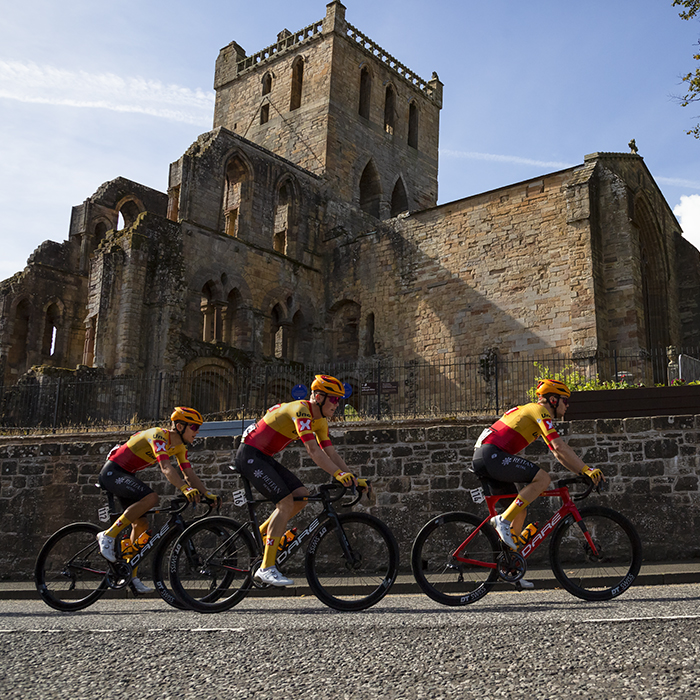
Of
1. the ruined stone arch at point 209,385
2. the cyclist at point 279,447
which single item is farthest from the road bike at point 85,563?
the ruined stone arch at point 209,385

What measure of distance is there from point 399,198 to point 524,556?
3236 centimetres

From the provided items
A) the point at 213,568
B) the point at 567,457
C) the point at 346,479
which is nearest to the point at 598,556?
the point at 567,457

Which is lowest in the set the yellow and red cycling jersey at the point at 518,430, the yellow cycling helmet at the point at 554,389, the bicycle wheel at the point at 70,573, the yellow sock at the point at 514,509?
the bicycle wheel at the point at 70,573

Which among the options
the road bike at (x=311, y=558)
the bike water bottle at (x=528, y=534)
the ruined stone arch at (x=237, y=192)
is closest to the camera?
the road bike at (x=311, y=558)

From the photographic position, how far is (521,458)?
5.76 metres

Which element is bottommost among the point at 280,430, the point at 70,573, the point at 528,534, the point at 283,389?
the point at 70,573

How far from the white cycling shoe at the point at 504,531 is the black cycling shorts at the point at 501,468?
1.09ft

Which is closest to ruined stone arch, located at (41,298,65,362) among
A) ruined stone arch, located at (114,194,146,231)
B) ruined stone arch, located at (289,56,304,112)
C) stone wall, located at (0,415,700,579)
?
ruined stone arch, located at (114,194,146,231)

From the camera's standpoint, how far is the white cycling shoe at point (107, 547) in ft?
20.4

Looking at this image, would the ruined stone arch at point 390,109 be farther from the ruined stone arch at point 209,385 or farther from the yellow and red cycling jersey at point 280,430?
the yellow and red cycling jersey at point 280,430

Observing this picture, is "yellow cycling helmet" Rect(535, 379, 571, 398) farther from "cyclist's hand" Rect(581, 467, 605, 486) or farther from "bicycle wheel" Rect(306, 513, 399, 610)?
"bicycle wheel" Rect(306, 513, 399, 610)

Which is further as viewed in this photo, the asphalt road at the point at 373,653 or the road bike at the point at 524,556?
the road bike at the point at 524,556

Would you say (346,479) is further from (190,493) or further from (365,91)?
→ (365,91)

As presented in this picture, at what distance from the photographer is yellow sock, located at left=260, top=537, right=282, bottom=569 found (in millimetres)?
5461
